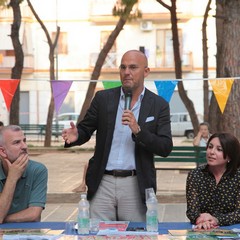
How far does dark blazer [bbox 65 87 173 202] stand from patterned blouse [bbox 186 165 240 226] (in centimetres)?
28

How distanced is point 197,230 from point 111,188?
69cm

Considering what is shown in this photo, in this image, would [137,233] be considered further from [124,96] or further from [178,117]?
[178,117]

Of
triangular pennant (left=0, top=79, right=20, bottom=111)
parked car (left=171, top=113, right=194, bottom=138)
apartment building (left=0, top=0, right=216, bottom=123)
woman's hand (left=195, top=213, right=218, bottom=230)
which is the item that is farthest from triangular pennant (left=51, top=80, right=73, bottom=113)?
apartment building (left=0, top=0, right=216, bottom=123)

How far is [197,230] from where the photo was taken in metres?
4.06

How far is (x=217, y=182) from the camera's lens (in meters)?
4.50

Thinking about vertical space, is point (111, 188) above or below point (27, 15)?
below

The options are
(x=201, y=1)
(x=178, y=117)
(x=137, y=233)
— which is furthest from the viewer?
(x=201, y=1)

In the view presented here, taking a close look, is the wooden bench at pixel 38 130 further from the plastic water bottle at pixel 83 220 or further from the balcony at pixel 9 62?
the plastic water bottle at pixel 83 220

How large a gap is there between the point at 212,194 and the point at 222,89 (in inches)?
207

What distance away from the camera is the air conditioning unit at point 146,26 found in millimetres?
36969

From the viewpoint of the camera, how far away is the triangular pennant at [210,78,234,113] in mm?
9477

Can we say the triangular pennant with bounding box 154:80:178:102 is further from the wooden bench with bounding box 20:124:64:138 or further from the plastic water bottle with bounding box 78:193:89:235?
the wooden bench with bounding box 20:124:64:138

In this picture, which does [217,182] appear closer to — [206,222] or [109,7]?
[206,222]

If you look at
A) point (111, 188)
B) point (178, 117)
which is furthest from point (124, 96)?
point (178, 117)
